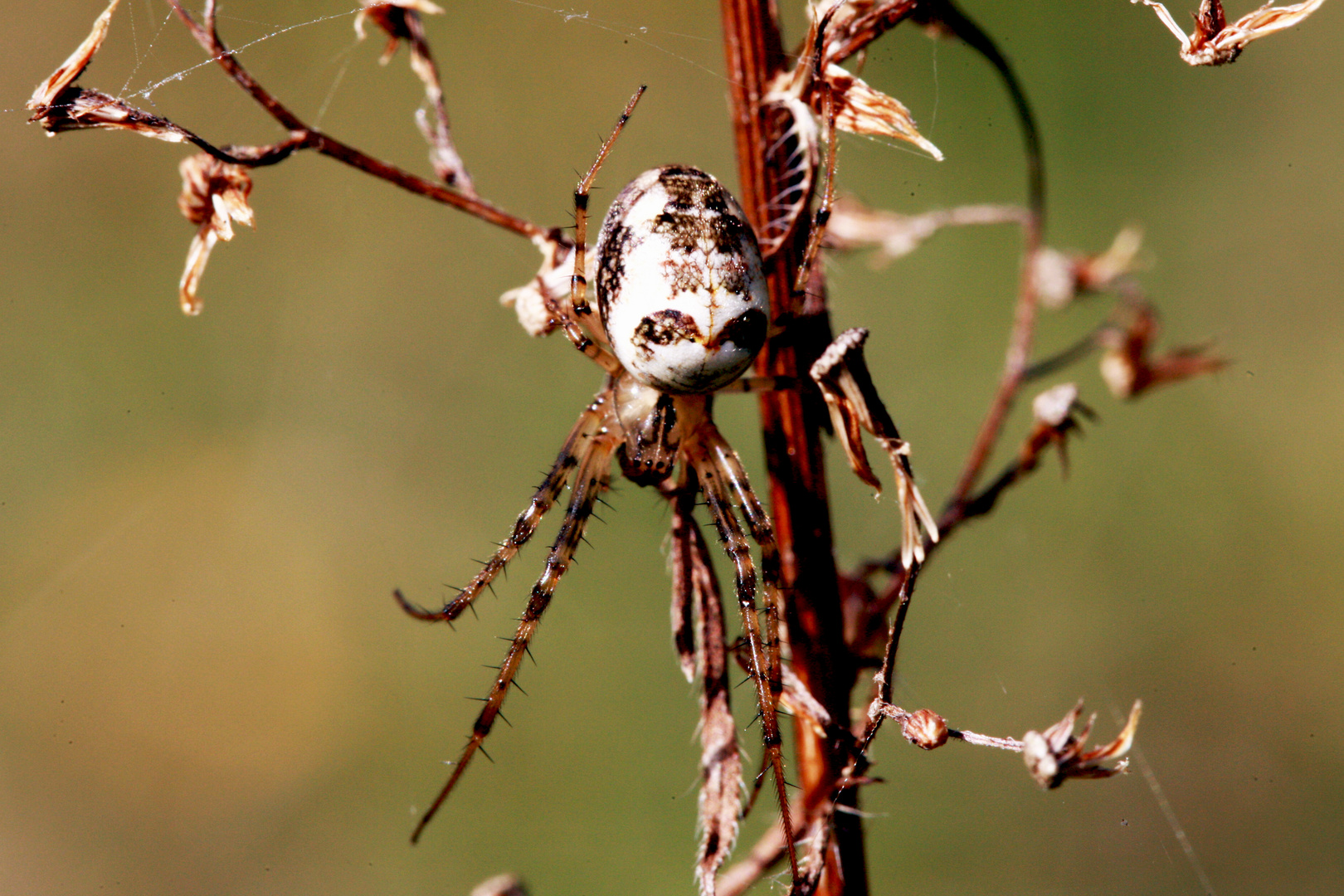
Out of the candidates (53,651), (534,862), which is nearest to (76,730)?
(53,651)

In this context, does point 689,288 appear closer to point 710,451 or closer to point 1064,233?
point 710,451

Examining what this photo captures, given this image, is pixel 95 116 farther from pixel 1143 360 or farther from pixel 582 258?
pixel 1143 360

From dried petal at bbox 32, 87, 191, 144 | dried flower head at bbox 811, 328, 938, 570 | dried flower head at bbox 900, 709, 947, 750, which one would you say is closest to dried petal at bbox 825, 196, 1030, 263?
dried flower head at bbox 811, 328, 938, 570

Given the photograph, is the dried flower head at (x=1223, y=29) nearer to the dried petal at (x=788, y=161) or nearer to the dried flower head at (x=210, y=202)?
the dried petal at (x=788, y=161)

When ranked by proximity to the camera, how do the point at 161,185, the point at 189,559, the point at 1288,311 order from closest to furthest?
the point at 1288,311 < the point at 189,559 < the point at 161,185

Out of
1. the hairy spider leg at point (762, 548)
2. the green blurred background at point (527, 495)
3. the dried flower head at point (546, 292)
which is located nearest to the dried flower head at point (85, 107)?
the dried flower head at point (546, 292)

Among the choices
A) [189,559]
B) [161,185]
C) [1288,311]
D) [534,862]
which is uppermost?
[161,185]

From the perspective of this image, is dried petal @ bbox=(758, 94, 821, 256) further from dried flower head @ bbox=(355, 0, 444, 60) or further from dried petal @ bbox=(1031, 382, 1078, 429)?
dried flower head @ bbox=(355, 0, 444, 60)

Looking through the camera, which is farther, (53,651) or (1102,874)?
(53,651)
